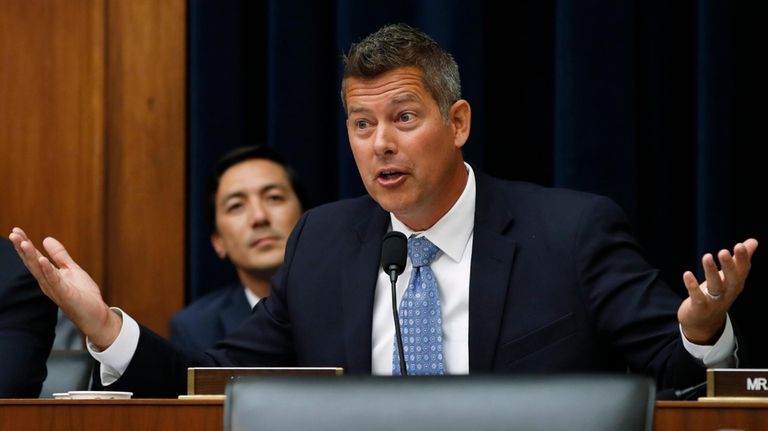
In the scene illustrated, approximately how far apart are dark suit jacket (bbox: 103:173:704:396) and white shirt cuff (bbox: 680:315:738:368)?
5 cm

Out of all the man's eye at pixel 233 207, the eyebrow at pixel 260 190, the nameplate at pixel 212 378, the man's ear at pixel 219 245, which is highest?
the eyebrow at pixel 260 190

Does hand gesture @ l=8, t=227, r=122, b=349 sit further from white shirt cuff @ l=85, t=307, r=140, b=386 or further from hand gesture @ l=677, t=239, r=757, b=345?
hand gesture @ l=677, t=239, r=757, b=345

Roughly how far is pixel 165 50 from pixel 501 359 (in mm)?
1727

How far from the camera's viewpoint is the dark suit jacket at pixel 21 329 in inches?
94.6

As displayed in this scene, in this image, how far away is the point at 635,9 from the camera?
3.45m

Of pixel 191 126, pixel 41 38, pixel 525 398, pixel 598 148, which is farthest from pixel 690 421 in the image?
pixel 41 38

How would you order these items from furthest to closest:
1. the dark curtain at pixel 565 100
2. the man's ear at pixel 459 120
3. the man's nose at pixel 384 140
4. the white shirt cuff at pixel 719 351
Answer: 1. the dark curtain at pixel 565 100
2. the man's ear at pixel 459 120
3. the man's nose at pixel 384 140
4. the white shirt cuff at pixel 719 351

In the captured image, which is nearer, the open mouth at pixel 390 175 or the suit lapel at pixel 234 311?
the open mouth at pixel 390 175

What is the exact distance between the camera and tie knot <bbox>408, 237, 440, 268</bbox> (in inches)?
96.7

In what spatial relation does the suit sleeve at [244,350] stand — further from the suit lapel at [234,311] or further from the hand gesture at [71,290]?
the suit lapel at [234,311]

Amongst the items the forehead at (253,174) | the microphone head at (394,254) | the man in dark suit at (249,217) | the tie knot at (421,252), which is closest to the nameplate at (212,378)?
the microphone head at (394,254)

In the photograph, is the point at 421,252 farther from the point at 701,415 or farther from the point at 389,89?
the point at 701,415

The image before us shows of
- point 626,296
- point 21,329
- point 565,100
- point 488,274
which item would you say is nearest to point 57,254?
point 21,329

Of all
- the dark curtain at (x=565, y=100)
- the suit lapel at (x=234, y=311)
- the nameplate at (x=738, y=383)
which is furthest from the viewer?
the suit lapel at (x=234, y=311)
